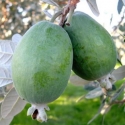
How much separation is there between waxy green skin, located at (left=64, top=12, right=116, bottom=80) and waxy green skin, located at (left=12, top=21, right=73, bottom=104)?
0.06 m

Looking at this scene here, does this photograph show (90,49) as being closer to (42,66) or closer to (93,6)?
(42,66)

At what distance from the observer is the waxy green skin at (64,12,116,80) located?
828 mm

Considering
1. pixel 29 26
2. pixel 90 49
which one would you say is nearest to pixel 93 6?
pixel 90 49

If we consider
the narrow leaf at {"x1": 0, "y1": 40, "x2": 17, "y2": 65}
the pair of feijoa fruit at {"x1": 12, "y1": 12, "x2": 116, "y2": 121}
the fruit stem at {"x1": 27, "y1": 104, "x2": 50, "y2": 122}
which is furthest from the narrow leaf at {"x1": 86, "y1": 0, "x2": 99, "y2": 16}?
the fruit stem at {"x1": 27, "y1": 104, "x2": 50, "y2": 122}

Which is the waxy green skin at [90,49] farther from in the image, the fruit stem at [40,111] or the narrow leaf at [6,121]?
the narrow leaf at [6,121]

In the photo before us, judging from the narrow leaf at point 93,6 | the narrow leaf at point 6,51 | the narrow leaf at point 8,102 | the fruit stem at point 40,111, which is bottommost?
the narrow leaf at point 8,102

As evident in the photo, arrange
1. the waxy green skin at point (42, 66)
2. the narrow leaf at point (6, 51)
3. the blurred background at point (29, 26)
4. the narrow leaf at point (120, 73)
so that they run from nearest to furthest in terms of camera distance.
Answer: the waxy green skin at point (42, 66), the narrow leaf at point (6, 51), the narrow leaf at point (120, 73), the blurred background at point (29, 26)

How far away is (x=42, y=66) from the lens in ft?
2.38

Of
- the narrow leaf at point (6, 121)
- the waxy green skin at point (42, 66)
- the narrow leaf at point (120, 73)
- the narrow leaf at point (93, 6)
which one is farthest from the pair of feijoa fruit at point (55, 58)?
the narrow leaf at point (120, 73)

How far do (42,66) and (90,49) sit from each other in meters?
0.16

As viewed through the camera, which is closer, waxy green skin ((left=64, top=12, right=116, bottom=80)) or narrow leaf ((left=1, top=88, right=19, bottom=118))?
waxy green skin ((left=64, top=12, right=116, bottom=80))

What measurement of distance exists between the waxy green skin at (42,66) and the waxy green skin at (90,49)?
6cm

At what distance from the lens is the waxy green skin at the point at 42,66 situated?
729mm

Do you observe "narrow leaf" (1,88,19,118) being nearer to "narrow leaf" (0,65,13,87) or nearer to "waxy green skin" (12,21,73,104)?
"narrow leaf" (0,65,13,87)
